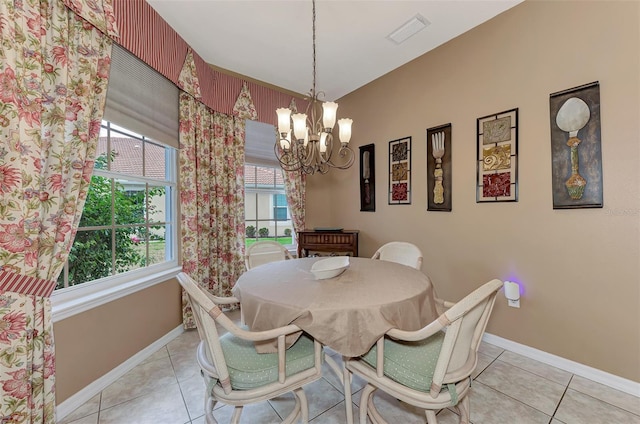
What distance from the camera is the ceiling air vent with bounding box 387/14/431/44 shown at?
7.43 ft

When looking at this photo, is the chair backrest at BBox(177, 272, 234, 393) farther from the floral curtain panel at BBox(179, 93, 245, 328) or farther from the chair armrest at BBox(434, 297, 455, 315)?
the floral curtain panel at BBox(179, 93, 245, 328)

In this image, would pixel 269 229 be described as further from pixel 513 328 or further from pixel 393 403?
pixel 513 328

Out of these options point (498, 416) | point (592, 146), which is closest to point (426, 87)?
point (592, 146)

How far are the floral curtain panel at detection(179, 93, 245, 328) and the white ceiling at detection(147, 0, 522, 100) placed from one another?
Result: 25.0 inches

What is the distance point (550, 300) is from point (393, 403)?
4.90 ft

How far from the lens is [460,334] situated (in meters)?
1.04

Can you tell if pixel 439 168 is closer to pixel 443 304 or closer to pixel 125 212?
pixel 443 304

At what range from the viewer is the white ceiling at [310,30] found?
211cm

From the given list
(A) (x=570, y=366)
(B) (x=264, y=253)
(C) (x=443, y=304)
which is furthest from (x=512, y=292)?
(B) (x=264, y=253)

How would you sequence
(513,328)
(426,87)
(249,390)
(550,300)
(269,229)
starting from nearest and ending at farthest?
(249,390) → (550,300) → (513,328) → (426,87) → (269,229)

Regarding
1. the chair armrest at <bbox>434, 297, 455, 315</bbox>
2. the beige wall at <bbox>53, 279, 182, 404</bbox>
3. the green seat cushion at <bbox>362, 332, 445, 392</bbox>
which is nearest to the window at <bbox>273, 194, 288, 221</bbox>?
the beige wall at <bbox>53, 279, 182, 404</bbox>

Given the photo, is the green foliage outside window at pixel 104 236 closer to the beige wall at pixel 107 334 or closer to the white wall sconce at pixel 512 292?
the beige wall at pixel 107 334

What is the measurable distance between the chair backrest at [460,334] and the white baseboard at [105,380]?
6.99 ft

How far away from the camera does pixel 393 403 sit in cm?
161
